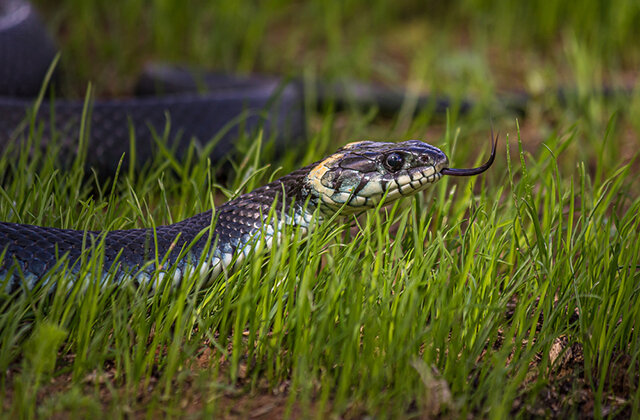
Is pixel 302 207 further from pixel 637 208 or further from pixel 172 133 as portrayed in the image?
pixel 172 133

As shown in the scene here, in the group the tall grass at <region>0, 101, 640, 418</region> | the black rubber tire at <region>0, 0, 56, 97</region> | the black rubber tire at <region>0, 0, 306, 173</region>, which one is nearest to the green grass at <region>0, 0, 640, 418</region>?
the tall grass at <region>0, 101, 640, 418</region>

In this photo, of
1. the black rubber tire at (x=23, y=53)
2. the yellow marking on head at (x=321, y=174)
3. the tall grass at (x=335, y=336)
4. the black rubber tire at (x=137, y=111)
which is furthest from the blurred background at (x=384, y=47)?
the tall grass at (x=335, y=336)

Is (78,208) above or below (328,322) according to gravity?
above

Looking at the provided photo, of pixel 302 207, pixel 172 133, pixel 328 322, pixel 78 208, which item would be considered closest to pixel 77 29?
pixel 172 133

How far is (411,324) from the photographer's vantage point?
85.8 inches

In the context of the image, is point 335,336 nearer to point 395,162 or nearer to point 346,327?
point 346,327

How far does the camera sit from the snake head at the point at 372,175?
2777 mm

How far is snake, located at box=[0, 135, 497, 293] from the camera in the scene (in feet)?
7.78

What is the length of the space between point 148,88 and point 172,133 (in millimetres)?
1734

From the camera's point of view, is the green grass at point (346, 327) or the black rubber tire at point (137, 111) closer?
the green grass at point (346, 327)

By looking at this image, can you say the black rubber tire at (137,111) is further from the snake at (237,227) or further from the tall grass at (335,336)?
the tall grass at (335,336)

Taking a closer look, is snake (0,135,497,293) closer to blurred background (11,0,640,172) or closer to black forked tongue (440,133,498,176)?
black forked tongue (440,133,498,176)

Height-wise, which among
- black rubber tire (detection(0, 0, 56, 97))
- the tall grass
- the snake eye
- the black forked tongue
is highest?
black rubber tire (detection(0, 0, 56, 97))

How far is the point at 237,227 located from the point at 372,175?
570mm
